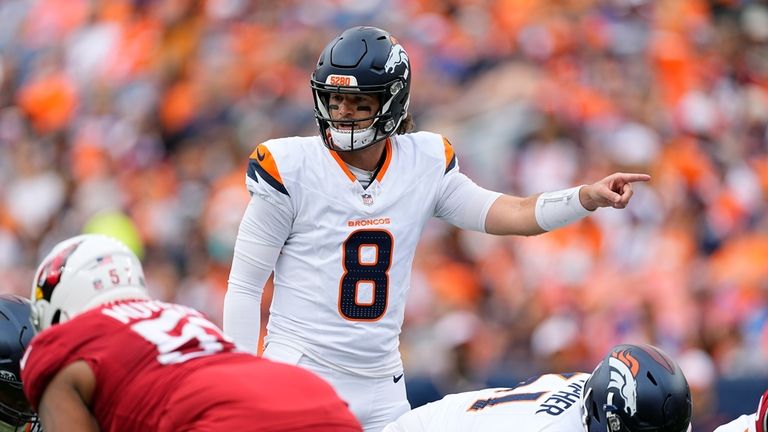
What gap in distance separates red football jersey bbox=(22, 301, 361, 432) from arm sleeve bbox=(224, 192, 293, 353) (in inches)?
50.3

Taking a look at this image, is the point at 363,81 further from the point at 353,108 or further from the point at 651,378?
the point at 651,378

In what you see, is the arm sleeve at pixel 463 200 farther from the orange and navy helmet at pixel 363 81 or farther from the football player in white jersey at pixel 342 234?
the orange and navy helmet at pixel 363 81

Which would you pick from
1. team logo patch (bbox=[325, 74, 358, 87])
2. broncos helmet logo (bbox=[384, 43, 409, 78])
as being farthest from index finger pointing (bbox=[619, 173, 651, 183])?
team logo patch (bbox=[325, 74, 358, 87])

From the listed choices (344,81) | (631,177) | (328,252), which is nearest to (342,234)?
(328,252)

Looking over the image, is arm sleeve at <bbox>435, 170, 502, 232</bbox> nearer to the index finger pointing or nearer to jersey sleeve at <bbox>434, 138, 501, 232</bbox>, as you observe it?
jersey sleeve at <bbox>434, 138, 501, 232</bbox>

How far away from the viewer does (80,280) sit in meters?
3.85

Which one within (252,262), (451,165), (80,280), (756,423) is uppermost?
(80,280)

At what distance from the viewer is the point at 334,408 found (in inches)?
151

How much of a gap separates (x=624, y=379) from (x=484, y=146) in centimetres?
691

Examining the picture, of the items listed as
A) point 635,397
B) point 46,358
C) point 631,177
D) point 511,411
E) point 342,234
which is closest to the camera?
point 46,358

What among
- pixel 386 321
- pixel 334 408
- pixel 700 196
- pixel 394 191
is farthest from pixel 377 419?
pixel 700 196

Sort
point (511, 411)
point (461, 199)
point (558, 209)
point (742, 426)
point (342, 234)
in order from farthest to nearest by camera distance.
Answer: point (461, 199) < point (558, 209) < point (342, 234) < point (742, 426) < point (511, 411)

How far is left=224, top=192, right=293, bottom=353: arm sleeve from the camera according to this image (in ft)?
16.6

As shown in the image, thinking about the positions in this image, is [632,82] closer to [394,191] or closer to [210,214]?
[210,214]
